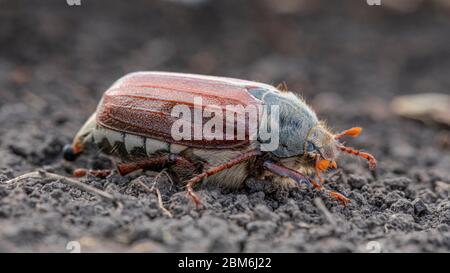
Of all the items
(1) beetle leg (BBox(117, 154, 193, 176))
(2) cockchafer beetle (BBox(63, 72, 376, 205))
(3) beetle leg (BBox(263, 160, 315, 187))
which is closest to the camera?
(3) beetle leg (BBox(263, 160, 315, 187))

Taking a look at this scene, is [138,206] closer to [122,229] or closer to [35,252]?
[122,229]

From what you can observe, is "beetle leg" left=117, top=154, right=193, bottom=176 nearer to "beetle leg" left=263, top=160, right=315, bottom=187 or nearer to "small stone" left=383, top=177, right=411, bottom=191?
"beetle leg" left=263, top=160, right=315, bottom=187

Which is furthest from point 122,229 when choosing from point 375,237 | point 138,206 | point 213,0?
point 213,0

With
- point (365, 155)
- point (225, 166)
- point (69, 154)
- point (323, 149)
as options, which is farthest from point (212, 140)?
point (69, 154)

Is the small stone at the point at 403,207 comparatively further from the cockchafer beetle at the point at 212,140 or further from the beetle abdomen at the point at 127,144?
the beetle abdomen at the point at 127,144

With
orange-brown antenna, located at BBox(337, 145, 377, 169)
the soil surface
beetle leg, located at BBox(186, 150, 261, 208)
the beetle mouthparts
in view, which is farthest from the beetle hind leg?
orange-brown antenna, located at BBox(337, 145, 377, 169)

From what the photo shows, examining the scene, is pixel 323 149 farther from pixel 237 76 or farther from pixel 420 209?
pixel 237 76
